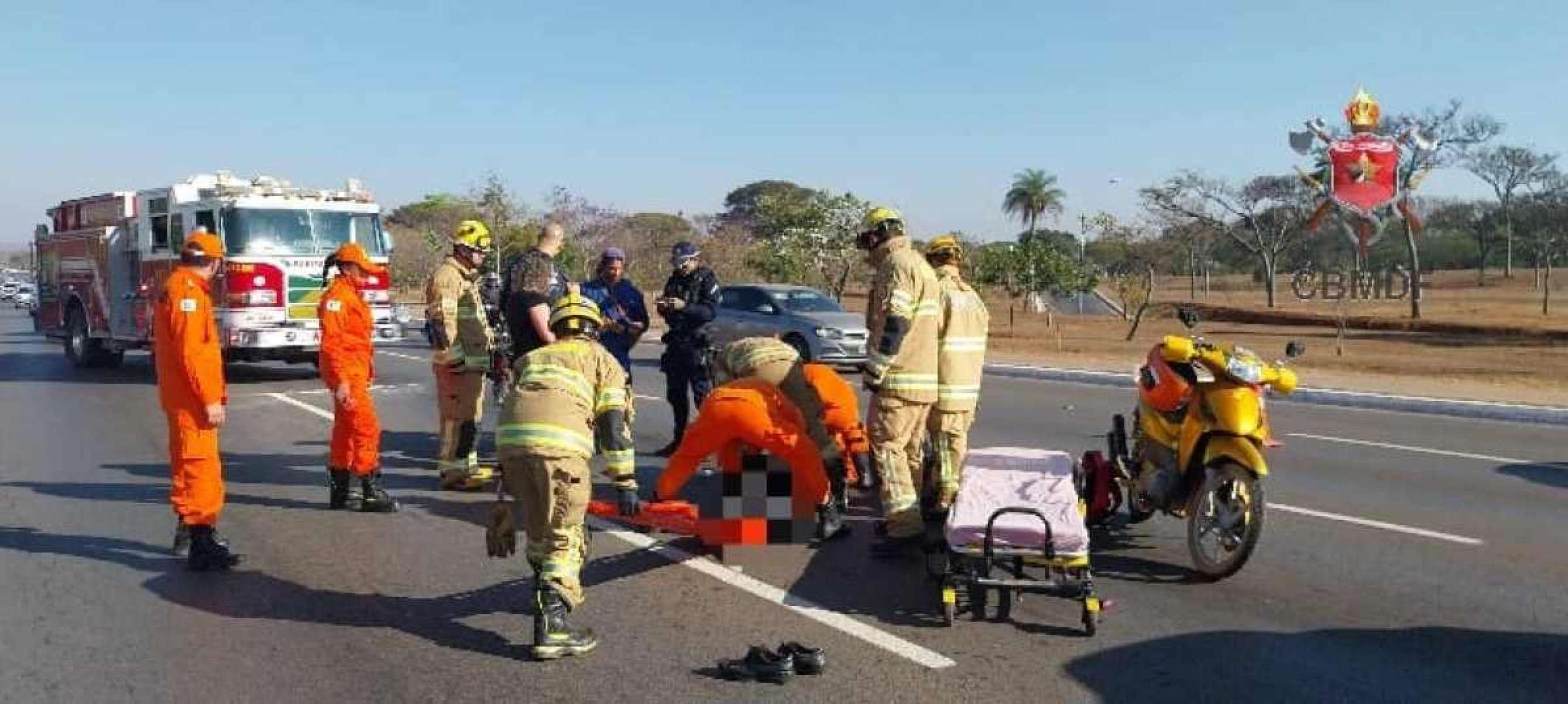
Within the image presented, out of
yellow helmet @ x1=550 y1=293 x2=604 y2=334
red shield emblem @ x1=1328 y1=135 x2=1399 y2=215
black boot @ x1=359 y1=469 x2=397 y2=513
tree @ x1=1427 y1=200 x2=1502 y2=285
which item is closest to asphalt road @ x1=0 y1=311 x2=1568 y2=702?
black boot @ x1=359 y1=469 x2=397 y2=513

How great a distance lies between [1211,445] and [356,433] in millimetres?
5103

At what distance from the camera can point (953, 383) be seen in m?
6.83

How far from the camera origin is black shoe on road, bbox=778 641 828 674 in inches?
195

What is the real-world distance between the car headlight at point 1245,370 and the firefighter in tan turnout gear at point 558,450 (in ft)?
10.1

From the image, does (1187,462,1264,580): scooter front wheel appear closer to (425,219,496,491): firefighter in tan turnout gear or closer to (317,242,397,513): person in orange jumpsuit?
(425,219,496,491): firefighter in tan turnout gear

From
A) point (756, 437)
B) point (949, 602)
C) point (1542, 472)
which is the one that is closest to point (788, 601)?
point (949, 602)

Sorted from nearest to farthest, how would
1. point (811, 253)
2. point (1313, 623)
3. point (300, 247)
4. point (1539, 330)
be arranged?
1. point (1313, 623)
2. point (300, 247)
3. point (1539, 330)
4. point (811, 253)

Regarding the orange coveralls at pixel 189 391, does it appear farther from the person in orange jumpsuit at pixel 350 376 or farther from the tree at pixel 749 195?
the tree at pixel 749 195

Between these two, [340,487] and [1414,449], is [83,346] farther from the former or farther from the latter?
[1414,449]

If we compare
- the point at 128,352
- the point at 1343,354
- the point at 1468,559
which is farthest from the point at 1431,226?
the point at 1468,559

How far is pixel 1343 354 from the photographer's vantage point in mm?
27016

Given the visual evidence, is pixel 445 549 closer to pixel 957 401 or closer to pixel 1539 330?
pixel 957 401

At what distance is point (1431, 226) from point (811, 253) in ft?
179

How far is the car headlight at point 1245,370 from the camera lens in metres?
6.32
